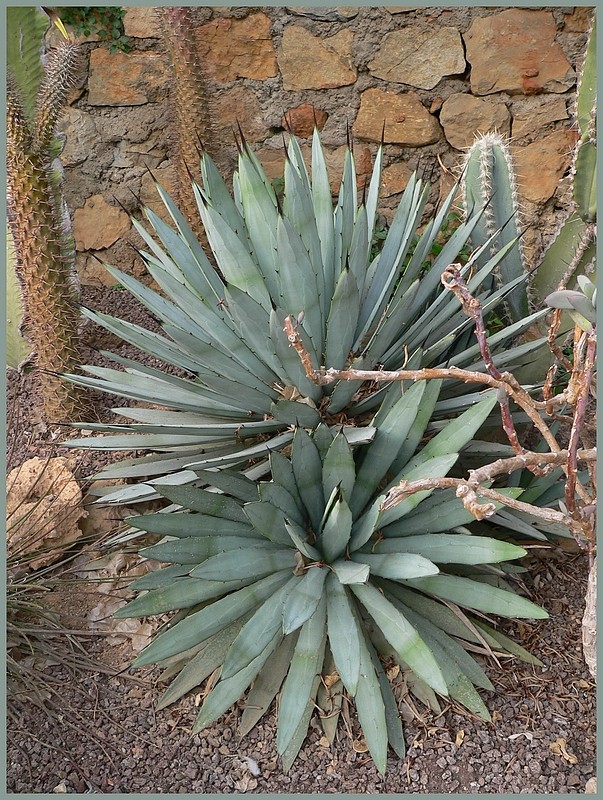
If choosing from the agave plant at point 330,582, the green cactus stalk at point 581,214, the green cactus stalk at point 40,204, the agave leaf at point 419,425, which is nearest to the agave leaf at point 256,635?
the agave plant at point 330,582

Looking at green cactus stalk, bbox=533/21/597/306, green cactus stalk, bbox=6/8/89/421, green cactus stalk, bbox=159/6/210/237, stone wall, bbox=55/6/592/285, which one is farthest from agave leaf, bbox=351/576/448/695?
stone wall, bbox=55/6/592/285

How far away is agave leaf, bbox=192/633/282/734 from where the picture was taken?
1787 millimetres

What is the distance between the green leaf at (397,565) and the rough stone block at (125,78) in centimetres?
247

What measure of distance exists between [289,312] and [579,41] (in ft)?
6.99

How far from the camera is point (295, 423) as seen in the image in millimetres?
1872

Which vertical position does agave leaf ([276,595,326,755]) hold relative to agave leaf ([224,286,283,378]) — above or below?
below

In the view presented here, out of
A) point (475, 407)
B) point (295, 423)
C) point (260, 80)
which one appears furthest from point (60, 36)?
point (475, 407)

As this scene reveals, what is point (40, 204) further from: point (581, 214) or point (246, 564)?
point (581, 214)

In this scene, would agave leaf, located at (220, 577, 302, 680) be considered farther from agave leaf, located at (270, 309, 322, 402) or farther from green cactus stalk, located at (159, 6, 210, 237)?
green cactus stalk, located at (159, 6, 210, 237)

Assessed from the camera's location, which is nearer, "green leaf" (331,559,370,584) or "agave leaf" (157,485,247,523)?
"green leaf" (331,559,370,584)

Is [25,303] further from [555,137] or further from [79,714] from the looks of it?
[555,137]

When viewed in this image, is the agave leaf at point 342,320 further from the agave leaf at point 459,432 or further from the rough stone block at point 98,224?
the rough stone block at point 98,224

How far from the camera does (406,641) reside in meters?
1.64

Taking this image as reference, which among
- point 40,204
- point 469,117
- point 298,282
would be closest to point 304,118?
point 469,117
